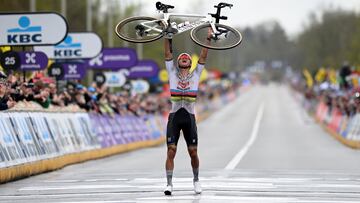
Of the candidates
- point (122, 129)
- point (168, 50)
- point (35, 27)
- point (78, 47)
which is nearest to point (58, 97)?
point (35, 27)

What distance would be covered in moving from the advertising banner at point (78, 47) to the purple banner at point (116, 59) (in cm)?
530

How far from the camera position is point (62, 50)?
98.8 feet

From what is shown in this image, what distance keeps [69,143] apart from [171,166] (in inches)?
380

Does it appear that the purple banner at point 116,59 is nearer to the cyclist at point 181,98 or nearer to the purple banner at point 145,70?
the purple banner at point 145,70

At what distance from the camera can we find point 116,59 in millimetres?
35812

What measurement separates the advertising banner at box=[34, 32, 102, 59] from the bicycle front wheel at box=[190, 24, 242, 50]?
1453 centimetres

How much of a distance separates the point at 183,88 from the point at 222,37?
1.52m

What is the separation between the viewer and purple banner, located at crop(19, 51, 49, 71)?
78.1 ft

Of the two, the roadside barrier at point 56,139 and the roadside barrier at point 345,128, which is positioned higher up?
the roadside barrier at point 56,139

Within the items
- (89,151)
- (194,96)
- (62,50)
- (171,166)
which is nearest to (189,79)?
(194,96)

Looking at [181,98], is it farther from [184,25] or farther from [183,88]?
[184,25]

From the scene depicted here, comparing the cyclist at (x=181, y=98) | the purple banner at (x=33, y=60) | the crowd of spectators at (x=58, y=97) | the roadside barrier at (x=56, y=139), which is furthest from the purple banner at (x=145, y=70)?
the cyclist at (x=181, y=98)

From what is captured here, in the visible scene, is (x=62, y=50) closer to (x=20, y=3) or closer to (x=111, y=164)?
(x=111, y=164)

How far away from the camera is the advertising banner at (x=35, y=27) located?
22719 millimetres
